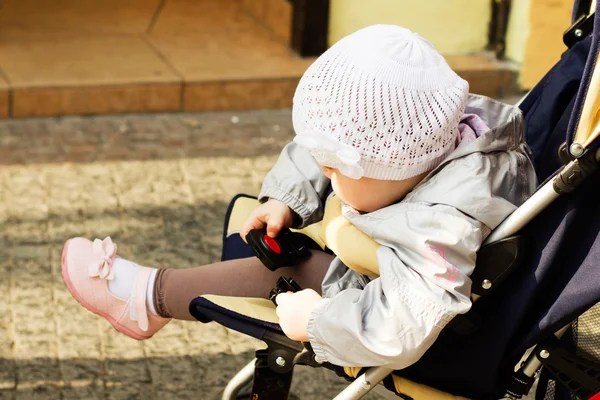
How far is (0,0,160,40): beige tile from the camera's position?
17.1 feet

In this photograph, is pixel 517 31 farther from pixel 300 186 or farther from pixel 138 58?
pixel 300 186

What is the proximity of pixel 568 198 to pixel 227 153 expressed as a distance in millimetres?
2537

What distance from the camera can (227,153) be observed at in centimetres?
429

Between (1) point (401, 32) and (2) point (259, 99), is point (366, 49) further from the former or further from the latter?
(2) point (259, 99)

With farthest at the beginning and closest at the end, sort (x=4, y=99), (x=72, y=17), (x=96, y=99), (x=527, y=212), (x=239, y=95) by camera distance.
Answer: (x=72, y=17)
(x=239, y=95)
(x=96, y=99)
(x=4, y=99)
(x=527, y=212)

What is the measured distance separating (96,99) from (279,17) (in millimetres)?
1230

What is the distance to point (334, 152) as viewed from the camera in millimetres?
1903

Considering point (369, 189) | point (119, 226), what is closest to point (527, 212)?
point (369, 189)

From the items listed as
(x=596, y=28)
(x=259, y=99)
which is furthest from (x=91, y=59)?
(x=596, y=28)

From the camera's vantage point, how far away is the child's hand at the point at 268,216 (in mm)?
2318

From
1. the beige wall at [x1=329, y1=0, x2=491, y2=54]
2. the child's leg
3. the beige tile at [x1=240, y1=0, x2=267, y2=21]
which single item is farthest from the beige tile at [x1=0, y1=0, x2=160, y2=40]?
the child's leg

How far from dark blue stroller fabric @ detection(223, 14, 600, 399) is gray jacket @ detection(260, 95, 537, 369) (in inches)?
4.0

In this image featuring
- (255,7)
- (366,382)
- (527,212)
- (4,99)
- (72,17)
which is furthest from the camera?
(255,7)

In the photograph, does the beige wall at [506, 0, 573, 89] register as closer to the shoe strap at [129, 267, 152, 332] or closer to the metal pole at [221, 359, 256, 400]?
the metal pole at [221, 359, 256, 400]
